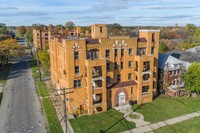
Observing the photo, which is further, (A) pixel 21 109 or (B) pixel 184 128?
(A) pixel 21 109

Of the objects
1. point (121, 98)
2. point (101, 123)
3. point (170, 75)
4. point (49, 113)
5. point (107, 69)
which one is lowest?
point (101, 123)

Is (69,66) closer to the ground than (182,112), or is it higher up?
higher up

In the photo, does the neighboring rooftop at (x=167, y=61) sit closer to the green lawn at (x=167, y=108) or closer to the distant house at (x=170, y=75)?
the distant house at (x=170, y=75)

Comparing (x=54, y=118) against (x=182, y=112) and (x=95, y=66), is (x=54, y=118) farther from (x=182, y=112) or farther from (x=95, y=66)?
(x=182, y=112)

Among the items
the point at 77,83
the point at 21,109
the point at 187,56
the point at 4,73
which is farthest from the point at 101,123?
the point at 4,73

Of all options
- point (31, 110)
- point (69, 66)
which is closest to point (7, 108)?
point (31, 110)

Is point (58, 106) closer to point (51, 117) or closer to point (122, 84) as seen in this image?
point (51, 117)

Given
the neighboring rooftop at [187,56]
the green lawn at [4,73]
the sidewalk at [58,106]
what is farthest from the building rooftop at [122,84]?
the green lawn at [4,73]

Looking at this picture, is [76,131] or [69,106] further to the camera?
[69,106]
